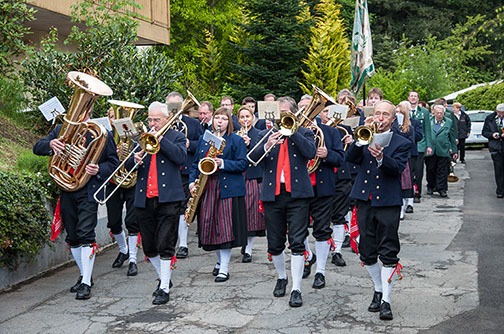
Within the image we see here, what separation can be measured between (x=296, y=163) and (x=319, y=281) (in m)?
1.46

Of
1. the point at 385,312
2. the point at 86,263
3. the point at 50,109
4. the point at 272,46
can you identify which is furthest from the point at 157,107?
the point at 272,46

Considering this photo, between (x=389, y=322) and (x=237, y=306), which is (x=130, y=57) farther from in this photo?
(x=389, y=322)

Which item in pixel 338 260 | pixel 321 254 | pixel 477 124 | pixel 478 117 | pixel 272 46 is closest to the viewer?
pixel 321 254

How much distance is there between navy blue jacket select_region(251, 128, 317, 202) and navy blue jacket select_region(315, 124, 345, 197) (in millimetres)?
668

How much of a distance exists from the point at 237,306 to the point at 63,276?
263cm

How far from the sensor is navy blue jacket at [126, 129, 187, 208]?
23.2 feet

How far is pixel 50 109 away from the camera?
288 inches

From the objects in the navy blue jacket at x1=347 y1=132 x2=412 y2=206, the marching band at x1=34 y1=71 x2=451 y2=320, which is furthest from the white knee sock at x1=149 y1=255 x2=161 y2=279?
the navy blue jacket at x1=347 y1=132 x2=412 y2=206

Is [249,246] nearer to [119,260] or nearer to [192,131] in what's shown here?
[119,260]

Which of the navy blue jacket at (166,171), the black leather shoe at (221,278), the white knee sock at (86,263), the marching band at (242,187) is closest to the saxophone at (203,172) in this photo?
the marching band at (242,187)

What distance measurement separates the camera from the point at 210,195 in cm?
802

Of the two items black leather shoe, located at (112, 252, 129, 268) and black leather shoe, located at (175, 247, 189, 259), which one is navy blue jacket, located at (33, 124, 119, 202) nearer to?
black leather shoe, located at (112, 252, 129, 268)

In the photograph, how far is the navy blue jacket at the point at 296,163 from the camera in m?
6.83

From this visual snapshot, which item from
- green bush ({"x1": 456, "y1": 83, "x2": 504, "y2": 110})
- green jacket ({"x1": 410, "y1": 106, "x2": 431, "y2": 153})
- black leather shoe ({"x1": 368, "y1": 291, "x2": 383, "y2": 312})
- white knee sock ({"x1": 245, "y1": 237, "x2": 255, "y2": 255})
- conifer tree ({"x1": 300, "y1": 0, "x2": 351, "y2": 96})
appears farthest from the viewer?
green bush ({"x1": 456, "y1": 83, "x2": 504, "y2": 110})
